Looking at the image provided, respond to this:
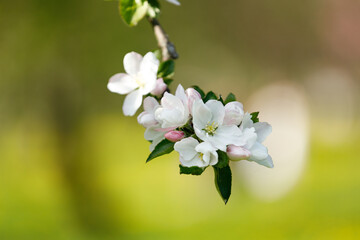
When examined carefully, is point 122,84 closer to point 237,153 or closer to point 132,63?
point 132,63

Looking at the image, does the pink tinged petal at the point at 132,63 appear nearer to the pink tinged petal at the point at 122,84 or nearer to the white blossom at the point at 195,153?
the pink tinged petal at the point at 122,84

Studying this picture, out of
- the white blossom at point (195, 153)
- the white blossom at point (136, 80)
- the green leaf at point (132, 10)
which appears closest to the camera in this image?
the white blossom at point (195, 153)

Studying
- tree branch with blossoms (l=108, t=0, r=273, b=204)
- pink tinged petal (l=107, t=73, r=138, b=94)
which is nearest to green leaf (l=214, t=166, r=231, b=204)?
tree branch with blossoms (l=108, t=0, r=273, b=204)

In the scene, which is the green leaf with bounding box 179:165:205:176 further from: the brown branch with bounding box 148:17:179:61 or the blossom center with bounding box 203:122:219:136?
the brown branch with bounding box 148:17:179:61

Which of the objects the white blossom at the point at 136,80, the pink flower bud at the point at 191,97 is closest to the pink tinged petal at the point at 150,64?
the white blossom at the point at 136,80

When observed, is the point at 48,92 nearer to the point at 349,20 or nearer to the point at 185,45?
the point at 185,45

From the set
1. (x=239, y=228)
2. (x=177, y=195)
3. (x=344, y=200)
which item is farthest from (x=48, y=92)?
(x=344, y=200)
